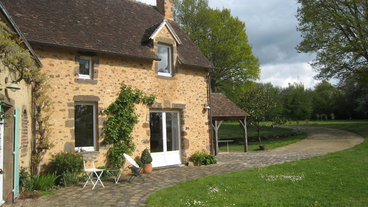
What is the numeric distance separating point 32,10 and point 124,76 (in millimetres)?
3916

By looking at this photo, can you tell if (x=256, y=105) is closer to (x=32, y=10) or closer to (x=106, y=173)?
(x=106, y=173)

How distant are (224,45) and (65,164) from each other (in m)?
24.0

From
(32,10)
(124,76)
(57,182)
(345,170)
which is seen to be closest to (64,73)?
(124,76)

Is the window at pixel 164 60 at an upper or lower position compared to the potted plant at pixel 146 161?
upper

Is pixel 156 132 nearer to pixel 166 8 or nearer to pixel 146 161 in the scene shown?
pixel 146 161

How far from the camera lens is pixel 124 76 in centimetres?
1055

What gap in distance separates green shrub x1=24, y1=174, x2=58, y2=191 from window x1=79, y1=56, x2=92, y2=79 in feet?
11.9

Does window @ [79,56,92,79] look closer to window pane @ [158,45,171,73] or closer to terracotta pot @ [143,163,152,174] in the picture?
window pane @ [158,45,171,73]

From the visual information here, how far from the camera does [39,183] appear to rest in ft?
24.8

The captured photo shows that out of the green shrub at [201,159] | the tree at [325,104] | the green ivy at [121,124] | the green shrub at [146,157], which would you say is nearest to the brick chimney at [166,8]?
the green ivy at [121,124]

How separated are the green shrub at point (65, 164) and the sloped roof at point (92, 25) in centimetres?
351

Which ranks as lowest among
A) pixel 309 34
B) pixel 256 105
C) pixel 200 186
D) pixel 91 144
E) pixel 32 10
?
pixel 200 186

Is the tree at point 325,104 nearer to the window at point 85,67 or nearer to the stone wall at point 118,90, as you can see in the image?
the stone wall at point 118,90

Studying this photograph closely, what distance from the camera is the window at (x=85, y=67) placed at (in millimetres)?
9805
